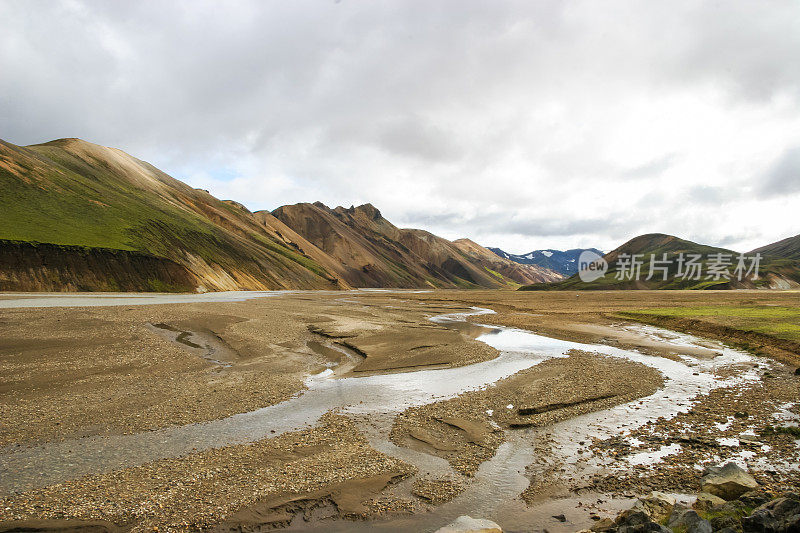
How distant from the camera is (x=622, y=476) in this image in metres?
10.7

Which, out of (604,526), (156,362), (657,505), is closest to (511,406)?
(657,505)

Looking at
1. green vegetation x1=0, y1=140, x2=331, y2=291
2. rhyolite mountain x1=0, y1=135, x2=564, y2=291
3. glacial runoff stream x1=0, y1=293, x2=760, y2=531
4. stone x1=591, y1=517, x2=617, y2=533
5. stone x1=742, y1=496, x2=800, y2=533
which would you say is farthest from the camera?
green vegetation x1=0, y1=140, x2=331, y2=291

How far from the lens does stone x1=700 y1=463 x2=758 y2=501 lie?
9109 mm

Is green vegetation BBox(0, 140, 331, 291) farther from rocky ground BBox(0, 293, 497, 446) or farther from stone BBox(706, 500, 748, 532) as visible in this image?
stone BBox(706, 500, 748, 532)

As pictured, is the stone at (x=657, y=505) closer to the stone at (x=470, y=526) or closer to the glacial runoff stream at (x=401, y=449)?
the glacial runoff stream at (x=401, y=449)

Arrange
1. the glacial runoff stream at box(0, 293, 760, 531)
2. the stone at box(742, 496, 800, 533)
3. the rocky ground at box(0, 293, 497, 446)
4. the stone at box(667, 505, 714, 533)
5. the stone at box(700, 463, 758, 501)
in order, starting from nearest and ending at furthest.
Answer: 1. the stone at box(742, 496, 800, 533)
2. the stone at box(667, 505, 714, 533)
3. the stone at box(700, 463, 758, 501)
4. the glacial runoff stream at box(0, 293, 760, 531)
5. the rocky ground at box(0, 293, 497, 446)

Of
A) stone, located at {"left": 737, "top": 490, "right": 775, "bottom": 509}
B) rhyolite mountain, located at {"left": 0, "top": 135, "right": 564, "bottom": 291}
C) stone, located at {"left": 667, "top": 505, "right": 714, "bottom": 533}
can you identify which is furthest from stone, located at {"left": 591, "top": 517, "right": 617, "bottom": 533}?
rhyolite mountain, located at {"left": 0, "top": 135, "right": 564, "bottom": 291}

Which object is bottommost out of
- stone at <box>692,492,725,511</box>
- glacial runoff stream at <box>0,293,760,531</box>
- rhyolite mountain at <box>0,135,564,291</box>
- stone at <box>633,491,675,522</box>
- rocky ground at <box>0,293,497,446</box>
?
rocky ground at <box>0,293,497,446</box>

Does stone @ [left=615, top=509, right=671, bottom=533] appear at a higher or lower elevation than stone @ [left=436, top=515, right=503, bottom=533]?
higher

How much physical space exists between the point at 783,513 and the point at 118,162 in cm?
21511

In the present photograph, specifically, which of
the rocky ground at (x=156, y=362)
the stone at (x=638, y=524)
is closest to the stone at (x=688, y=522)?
the stone at (x=638, y=524)

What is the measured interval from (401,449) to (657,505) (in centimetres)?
703

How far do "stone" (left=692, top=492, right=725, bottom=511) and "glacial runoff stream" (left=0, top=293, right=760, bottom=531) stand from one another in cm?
281

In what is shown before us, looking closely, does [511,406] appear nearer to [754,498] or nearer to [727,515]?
[754,498]
